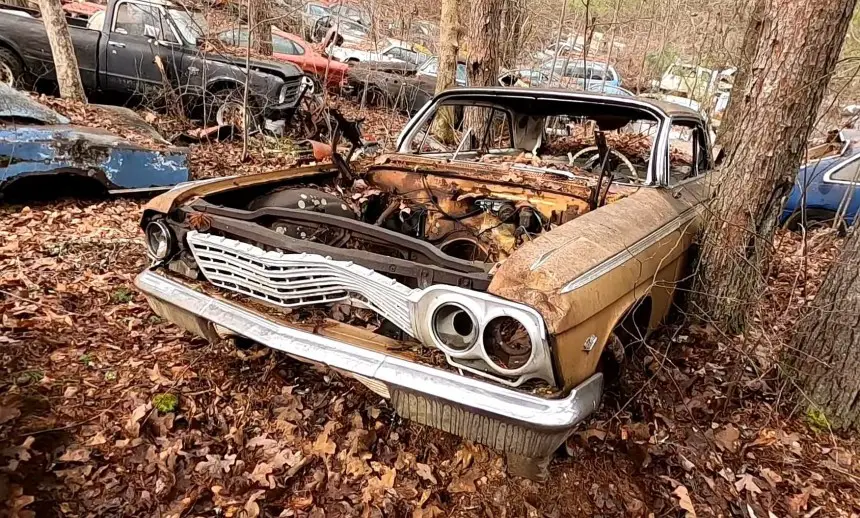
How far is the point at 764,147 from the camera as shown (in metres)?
3.26

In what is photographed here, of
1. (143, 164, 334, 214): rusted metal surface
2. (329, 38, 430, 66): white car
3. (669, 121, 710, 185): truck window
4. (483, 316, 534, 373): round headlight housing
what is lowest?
(483, 316, 534, 373): round headlight housing

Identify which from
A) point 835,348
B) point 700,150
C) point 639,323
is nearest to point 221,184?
point 639,323

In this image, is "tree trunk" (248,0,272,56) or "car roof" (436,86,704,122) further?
"tree trunk" (248,0,272,56)

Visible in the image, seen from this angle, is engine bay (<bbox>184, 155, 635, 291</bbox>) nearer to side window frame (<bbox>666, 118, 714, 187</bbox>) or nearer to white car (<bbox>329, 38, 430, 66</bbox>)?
side window frame (<bbox>666, 118, 714, 187</bbox>)

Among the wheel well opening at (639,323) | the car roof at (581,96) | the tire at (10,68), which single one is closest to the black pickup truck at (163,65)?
the tire at (10,68)

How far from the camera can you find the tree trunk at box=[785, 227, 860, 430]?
2.73 meters

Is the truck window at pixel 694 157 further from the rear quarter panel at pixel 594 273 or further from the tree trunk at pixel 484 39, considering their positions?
the tree trunk at pixel 484 39

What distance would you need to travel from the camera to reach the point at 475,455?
2.52m

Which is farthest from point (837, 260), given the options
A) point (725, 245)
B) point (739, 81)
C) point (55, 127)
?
point (739, 81)

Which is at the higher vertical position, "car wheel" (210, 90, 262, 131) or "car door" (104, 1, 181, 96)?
"car door" (104, 1, 181, 96)

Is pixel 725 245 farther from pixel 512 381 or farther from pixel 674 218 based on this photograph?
pixel 512 381

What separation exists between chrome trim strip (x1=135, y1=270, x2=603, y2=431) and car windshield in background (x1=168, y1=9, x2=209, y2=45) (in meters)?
6.70

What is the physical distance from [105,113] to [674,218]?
5742mm

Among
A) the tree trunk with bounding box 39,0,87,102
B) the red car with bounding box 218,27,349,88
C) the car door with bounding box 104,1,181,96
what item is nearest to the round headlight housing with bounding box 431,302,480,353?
the tree trunk with bounding box 39,0,87,102
